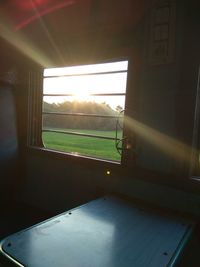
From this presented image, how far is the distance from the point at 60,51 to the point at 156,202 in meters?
1.85

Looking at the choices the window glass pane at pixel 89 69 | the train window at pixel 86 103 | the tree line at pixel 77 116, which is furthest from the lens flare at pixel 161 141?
the window glass pane at pixel 89 69

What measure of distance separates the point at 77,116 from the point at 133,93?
0.94m

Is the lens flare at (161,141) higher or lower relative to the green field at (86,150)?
higher

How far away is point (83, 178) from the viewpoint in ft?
8.14

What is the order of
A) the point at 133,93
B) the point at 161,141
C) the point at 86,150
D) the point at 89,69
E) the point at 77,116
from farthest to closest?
1. the point at 86,150
2. the point at 77,116
3. the point at 89,69
4. the point at 133,93
5. the point at 161,141

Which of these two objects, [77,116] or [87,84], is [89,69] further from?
[77,116]

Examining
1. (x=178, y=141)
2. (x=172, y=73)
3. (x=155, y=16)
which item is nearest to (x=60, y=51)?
(x=155, y=16)

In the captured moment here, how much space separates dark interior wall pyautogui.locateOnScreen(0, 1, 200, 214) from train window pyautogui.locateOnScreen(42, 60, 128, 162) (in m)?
0.17

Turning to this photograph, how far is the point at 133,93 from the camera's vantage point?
2.12 metres

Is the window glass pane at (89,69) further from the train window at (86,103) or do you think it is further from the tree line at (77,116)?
the tree line at (77,116)

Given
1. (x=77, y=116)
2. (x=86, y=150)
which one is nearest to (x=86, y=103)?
(x=77, y=116)

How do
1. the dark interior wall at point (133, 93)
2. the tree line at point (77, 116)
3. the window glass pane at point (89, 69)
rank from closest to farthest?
the dark interior wall at point (133, 93) → the window glass pane at point (89, 69) → the tree line at point (77, 116)

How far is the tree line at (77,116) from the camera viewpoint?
2687 mm

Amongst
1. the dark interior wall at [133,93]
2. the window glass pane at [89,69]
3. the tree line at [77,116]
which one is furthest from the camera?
the tree line at [77,116]
